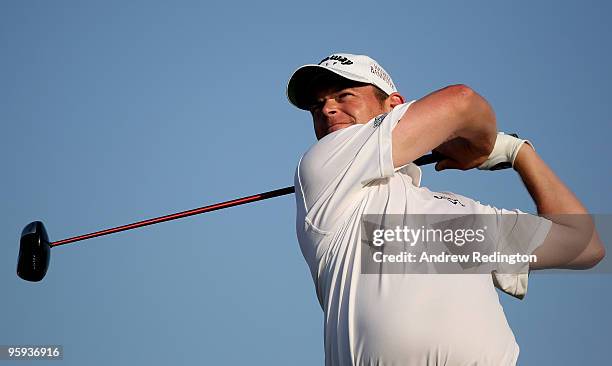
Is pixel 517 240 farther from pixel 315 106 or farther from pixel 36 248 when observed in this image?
pixel 36 248

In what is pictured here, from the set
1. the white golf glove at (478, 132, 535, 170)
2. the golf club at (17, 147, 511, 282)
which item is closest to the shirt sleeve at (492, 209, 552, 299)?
the white golf glove at (478, 132, 535, 170)

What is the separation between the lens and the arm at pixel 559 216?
162 inches

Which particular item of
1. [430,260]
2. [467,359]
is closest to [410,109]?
[430,260]

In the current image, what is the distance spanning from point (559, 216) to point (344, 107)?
1.27 metres

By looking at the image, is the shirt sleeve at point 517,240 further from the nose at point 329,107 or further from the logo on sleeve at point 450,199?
the nose at point 329,107

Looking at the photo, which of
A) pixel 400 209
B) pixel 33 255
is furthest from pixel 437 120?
pixel 33 255

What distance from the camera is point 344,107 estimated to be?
427 centimetres

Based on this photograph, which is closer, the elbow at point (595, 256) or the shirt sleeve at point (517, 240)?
the shirt sleeve at point (517, 240)

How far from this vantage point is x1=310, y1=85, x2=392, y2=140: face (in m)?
4.23

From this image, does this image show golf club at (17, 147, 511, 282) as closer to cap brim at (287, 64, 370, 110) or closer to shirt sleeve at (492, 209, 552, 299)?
cap brim at (287, 64, 370, 110)

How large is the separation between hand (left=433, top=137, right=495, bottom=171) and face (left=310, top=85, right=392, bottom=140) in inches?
16.9

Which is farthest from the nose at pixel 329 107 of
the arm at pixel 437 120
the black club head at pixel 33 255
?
the black club head at pixel 33 255

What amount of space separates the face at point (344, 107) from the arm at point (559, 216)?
0.85 metres

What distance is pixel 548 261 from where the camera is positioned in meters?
4.07
